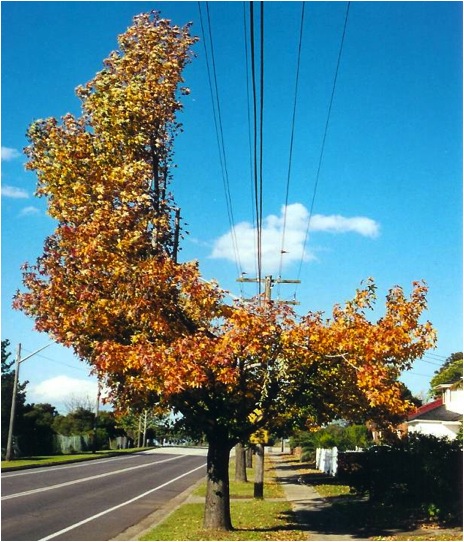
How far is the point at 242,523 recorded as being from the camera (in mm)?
16016

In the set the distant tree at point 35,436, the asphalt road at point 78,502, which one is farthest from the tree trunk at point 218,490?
the distant tree at point 35,436

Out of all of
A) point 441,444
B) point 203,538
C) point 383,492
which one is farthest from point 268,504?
point 203,538

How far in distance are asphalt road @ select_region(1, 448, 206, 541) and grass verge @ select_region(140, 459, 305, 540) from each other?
43.2 inches

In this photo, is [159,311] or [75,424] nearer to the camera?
[159,311]

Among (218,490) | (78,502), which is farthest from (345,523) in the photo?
(78,502)

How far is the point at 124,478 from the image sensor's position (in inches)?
1300

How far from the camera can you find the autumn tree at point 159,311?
12.2m

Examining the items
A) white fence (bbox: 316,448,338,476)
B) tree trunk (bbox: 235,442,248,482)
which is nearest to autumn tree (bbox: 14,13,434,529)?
tree trunk (bbox: 235,442,248,482)

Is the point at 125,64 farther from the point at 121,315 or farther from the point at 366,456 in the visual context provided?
the point at 366,456

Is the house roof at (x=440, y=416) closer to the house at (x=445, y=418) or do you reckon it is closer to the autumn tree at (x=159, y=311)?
the house at (x=445, y=418)

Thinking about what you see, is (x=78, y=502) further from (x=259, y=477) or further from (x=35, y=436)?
(x=35, y=436)

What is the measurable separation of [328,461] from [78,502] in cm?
1785

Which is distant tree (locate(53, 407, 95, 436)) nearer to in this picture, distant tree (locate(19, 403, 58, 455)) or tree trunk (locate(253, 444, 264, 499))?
distant tree (locate(19, 403, 58, 455))

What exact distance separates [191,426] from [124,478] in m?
19.5
